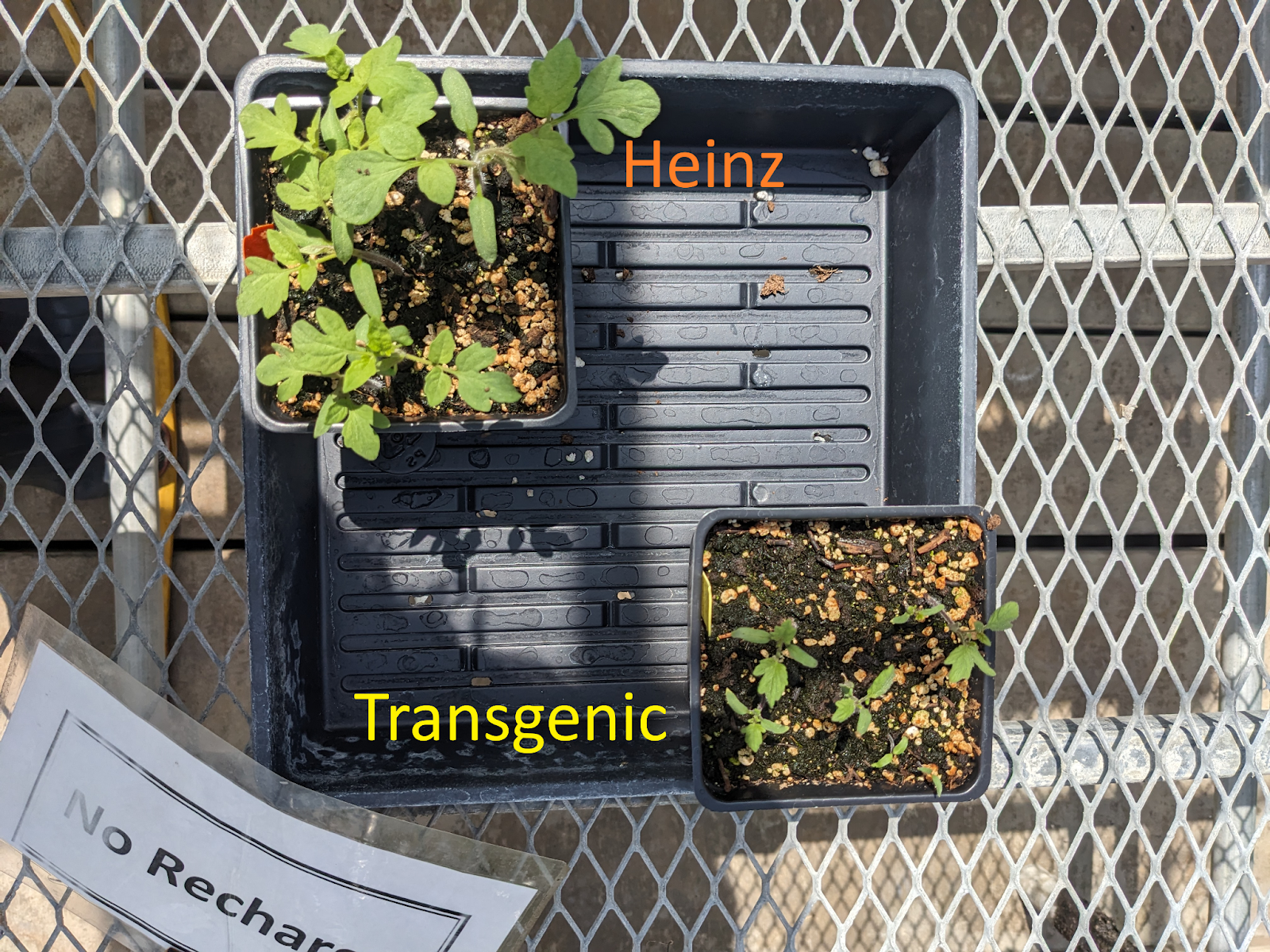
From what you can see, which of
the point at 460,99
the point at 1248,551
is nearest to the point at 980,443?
the point at 1248,551

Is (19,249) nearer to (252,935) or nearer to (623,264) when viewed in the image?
(623,264)

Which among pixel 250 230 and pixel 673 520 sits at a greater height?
pixel 250 230

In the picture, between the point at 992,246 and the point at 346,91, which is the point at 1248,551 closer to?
the point at 992,246

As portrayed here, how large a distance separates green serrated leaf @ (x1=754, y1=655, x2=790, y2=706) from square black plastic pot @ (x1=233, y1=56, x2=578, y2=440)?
0.29 m

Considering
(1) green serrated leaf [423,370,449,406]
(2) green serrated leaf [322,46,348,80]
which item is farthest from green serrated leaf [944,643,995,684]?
(2) green serrated leaf [322,46,348,80]

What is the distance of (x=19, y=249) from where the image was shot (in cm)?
83

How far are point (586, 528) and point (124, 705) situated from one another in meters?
0.48

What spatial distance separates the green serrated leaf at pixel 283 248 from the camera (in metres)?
0.63

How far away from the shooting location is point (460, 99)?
2.00ft

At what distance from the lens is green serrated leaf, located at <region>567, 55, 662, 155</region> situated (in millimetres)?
643

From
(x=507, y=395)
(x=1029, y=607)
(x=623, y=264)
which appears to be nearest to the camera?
(x=507, y=395)

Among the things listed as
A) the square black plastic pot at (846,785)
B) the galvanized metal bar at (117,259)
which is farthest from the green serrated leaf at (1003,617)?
the galvanized metal bar at (117,259)

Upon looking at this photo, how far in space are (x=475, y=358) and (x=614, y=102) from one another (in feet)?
0.78

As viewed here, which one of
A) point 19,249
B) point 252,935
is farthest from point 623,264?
point 252,935
